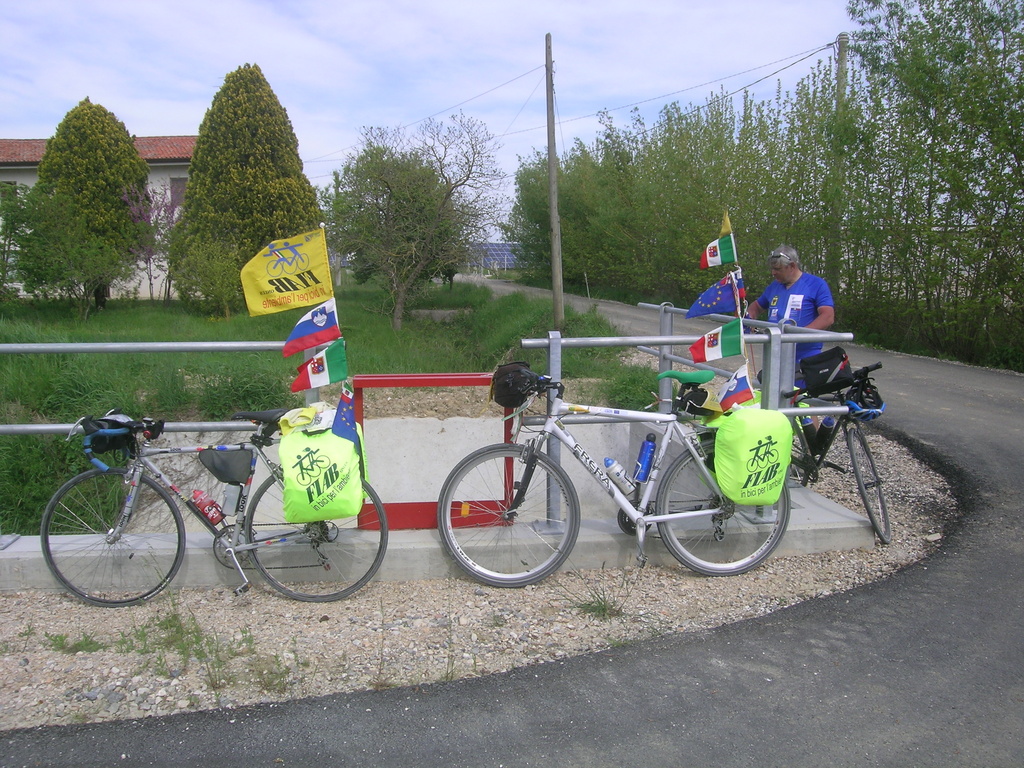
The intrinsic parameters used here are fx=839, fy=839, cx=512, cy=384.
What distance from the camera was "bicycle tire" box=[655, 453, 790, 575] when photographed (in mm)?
4617

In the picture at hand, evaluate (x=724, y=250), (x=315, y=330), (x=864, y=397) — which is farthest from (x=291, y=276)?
(x=864, y=397)

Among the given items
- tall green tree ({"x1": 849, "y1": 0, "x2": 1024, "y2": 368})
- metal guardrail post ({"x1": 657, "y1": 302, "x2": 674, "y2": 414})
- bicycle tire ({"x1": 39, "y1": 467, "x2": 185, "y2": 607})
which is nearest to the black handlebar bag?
metal guardrail post ({"x1": 657, "y1": 302, "x2": 674, "y2": 414})

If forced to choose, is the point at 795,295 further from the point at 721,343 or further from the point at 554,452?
the point at 554,452

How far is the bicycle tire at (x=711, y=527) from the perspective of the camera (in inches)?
182

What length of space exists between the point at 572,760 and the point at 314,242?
2.82m

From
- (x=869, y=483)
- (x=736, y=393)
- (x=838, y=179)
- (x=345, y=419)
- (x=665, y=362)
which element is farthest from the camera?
(x=838, y=179)

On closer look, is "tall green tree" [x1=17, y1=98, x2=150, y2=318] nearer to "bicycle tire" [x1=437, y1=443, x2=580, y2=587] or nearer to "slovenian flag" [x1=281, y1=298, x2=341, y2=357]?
"slovenian flag" [x1=281, y1=298, x2=341, y2=357]

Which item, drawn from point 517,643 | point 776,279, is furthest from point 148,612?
point 776,279

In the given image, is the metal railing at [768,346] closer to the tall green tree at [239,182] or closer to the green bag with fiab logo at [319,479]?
the green bag with fiab logo at [319,479]

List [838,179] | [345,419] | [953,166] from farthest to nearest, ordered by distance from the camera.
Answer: [838,179] < [953,166] < [345,419]

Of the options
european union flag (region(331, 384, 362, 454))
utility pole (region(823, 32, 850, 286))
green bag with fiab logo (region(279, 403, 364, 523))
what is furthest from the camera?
utility pole (region(823, 32, 850, 286))

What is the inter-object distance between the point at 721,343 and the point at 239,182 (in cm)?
1649

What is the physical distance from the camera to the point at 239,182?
741 inches

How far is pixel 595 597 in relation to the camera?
14.0ft
